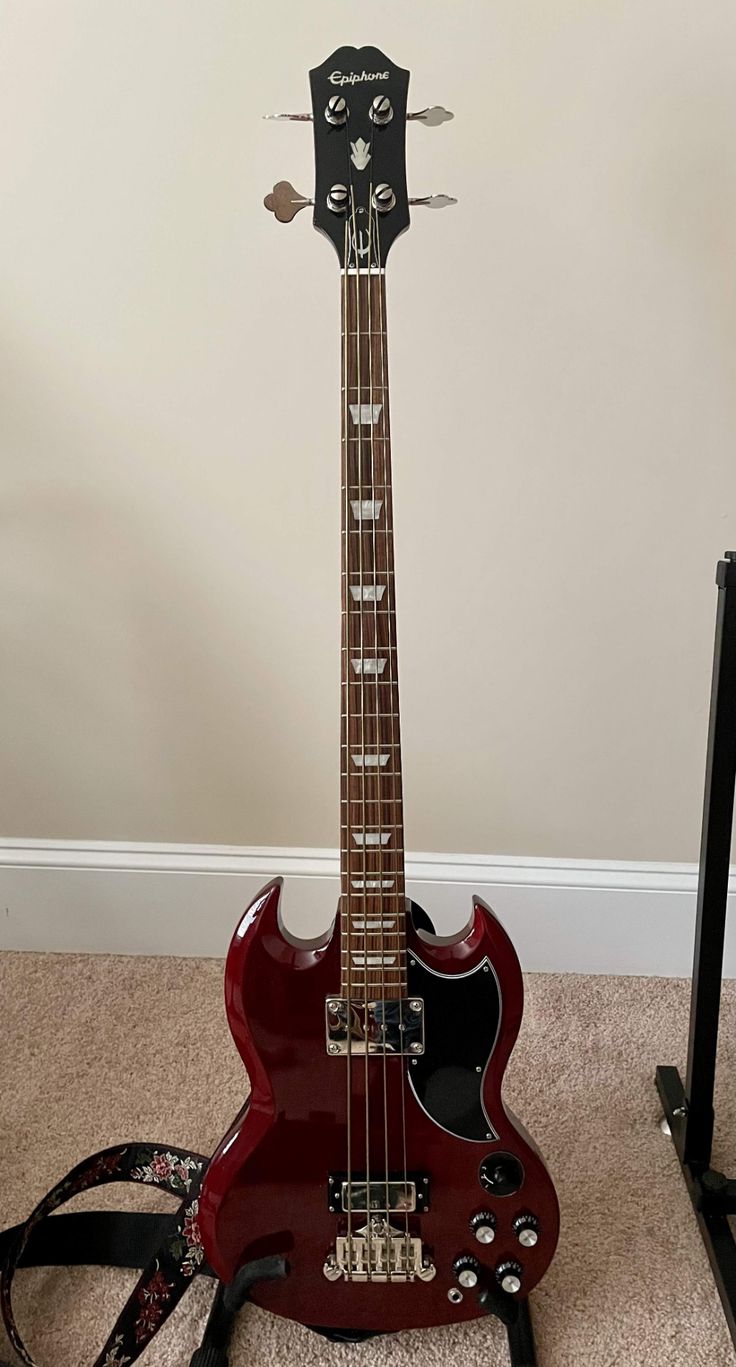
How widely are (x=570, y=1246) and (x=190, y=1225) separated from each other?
0.41m

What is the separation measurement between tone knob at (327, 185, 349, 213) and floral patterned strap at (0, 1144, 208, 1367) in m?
0.90

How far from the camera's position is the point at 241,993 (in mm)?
926

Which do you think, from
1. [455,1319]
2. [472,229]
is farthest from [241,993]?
[472,229]

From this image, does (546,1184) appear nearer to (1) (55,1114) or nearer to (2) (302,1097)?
(2) (302,1097)

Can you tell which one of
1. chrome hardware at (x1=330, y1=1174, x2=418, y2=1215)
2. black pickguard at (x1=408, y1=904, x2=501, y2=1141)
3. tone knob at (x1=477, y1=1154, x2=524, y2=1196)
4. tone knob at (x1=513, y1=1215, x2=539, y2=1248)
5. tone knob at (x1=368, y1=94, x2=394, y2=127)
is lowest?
tone knob at (x1=513, y1=1215, x2=539, y2=1248)

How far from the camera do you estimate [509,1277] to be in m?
0.97

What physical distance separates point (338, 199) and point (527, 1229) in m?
0.93

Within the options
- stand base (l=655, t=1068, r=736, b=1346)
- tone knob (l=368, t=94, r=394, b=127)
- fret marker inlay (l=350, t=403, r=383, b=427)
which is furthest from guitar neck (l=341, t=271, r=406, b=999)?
stand base (l=655, t=1068, r=736, b=1346)

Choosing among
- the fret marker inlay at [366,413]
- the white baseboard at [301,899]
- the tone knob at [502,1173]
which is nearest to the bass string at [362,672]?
the fret marker inlay at [366,413]

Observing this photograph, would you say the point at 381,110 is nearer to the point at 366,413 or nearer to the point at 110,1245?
the point at 366,413

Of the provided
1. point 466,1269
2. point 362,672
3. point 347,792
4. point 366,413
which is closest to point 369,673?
point 362,672

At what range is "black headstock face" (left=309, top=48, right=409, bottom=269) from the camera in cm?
85

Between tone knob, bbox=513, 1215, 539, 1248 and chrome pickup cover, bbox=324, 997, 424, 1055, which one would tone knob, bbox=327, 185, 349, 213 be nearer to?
chrome pickup cover, bbox=324, 997, 424, 1055

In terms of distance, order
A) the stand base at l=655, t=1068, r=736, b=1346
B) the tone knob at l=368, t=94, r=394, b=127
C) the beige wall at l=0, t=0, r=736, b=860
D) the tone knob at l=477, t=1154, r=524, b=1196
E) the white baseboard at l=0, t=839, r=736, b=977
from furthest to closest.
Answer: the white baseboard at l=0, t=839, r=736, b=977
the beige wall at l=0, t=0, r=736, b=860
the stand base at l=655, t=1068, r=736, b=1346
the tone knob at l=477, t=1154, r=524, b=1196
the tone knob at l=368, t=94, r=394, b=127
